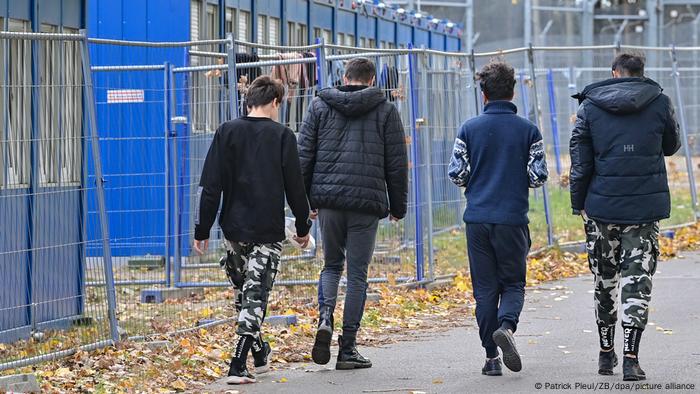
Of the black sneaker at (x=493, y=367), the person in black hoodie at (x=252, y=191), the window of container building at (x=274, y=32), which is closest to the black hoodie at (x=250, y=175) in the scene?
the person in black hoodie at (x=252, y=191)

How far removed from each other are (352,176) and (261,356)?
1220 millimetres

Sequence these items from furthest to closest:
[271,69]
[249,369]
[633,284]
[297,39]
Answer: [297,39]
[271,69]
[249,369]
[633,284]

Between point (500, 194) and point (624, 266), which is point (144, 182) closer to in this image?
point (500, 194)

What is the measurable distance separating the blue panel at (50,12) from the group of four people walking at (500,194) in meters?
2.90

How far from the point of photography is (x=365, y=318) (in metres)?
11.7

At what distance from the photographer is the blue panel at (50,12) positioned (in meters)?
11.1

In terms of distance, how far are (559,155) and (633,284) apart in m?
11.8

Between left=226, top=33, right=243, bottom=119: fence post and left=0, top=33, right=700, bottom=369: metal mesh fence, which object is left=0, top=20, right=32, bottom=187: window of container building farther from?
left=226, top=33, right=243, bottom=119: fence post

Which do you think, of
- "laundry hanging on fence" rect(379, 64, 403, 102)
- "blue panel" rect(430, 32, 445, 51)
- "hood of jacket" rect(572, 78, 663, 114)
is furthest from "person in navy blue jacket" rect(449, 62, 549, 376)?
"blue panel" rect(430, 32, 445, 51)

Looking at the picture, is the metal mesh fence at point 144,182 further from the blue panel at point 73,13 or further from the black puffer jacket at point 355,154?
the black puffer jacket at point 355,154

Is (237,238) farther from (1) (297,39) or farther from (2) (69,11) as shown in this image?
(1) (297,39)

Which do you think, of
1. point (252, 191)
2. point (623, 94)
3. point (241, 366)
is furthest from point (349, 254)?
point (623, 94)

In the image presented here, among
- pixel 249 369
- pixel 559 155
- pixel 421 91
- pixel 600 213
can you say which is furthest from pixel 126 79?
pixel 559 155

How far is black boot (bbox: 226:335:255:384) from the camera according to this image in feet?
28.6
